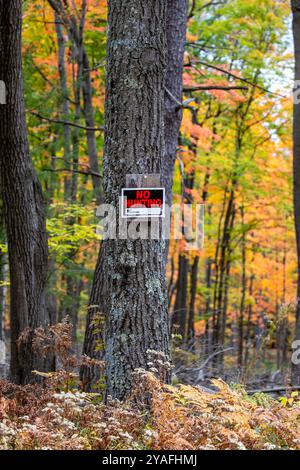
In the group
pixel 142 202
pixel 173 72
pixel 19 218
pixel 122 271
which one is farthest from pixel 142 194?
pixel 173 72

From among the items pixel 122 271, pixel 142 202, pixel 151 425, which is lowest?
pixel 151 425

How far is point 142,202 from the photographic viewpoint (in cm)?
433

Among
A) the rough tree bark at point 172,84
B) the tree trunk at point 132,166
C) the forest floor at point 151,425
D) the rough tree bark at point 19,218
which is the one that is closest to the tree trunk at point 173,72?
the rough tree bark at point 172,84

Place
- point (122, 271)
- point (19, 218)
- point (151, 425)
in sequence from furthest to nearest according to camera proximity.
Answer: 1. point (19, 218)
2. point (122, 271)
3. point (151, 425)

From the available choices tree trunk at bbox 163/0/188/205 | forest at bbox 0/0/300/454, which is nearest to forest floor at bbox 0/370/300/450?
forest at bbox 0/0/300/454

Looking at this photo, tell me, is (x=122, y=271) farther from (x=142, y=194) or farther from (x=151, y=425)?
(x=151, y=425)

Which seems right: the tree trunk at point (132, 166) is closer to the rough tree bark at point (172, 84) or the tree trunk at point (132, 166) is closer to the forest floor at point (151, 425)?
the forest floor at point (151, 425)

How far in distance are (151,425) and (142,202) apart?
1662 mm

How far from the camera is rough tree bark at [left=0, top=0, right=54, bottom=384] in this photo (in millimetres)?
6535

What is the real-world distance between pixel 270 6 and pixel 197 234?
7.89 meters

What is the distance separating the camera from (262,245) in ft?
72.1

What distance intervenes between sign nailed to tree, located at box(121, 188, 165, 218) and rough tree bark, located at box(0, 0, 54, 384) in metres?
2.80

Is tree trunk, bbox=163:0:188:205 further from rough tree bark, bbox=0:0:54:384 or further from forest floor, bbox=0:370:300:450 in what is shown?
forest floor, bbox=0:370:300:450

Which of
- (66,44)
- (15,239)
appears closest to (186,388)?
(15,239)
